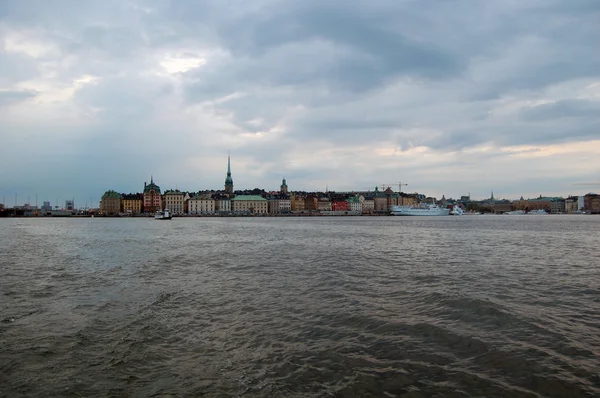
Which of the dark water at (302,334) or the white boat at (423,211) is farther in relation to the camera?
the white boat at (423,211)

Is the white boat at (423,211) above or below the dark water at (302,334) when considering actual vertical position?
above

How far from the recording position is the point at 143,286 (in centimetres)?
1623

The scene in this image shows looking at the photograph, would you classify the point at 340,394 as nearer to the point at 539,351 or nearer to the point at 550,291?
the point at 539,351

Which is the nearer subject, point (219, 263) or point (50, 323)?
point (50, 323)

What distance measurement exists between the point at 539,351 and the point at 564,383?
160 centimetres

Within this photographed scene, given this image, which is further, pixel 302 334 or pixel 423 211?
pixel 423 211

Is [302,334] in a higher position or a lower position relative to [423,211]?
lower

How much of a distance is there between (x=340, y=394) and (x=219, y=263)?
18.1m

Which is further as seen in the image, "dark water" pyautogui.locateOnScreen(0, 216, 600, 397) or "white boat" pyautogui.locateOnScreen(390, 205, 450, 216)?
"white boat" pyautogui.locateOnScreen(390, 205, 450, 216)

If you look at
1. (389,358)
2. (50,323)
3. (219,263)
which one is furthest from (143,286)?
(389,358)

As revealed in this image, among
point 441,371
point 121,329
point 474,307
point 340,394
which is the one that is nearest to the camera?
point 340,394

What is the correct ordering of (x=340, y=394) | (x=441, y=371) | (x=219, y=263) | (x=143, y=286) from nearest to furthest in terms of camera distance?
(x=340, y=394) → (x=441, y=371) → (x=143, y=286) → (x=219, y=263)

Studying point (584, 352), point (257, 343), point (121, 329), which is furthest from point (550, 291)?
point (121, 329)

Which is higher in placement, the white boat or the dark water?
the white boat
